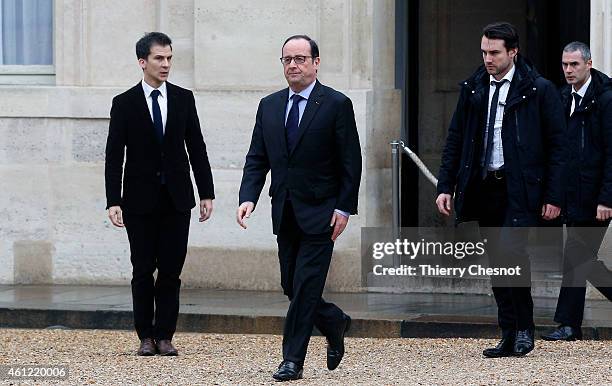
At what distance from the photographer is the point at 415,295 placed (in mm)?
11992

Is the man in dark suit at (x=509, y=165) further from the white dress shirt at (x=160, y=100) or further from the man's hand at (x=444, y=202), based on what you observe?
the white dress shirt at (x=160, y=100)

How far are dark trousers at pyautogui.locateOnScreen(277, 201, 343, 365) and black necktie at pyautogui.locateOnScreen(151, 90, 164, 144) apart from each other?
1.48 m

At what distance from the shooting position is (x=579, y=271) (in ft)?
32.4

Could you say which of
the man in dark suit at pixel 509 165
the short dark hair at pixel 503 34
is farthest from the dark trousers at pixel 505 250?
the short dark hair at pixel 503 34

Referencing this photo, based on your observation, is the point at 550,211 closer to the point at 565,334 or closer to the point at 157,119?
the point at 565,334

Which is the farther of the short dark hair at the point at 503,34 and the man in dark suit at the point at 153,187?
the man in dark suit at the point at 153,187

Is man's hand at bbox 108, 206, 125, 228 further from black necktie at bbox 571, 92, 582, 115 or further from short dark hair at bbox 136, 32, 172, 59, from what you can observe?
black necktie at bbox 571, 92, 582, 115

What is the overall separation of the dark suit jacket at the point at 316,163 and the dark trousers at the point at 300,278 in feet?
0.23

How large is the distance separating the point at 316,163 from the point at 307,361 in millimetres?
1308

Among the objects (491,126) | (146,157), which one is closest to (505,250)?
Answer: (491,126)

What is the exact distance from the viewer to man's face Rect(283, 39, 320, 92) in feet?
27.0

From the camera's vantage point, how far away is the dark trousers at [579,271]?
9.74 meters

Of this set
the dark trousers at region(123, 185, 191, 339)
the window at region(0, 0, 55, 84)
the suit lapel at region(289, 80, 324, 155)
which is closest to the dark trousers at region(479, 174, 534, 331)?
the suit lapel at region(289, 80, 324, 155)

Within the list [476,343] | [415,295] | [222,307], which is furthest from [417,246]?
[476,343]
